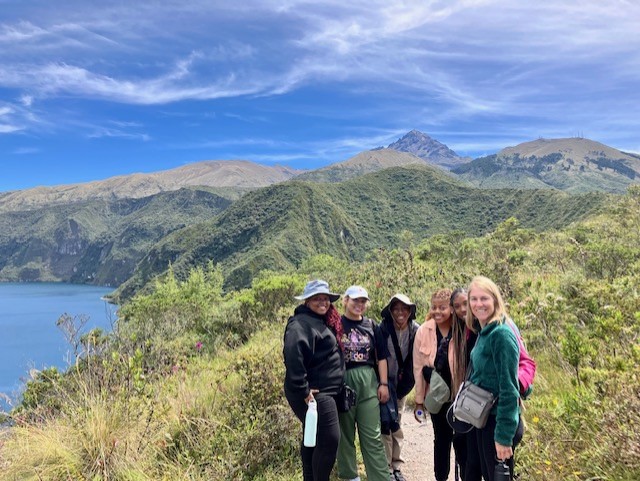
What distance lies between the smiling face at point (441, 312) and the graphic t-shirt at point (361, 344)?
0.46 metres

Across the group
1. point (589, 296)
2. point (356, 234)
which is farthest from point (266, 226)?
point (589, 296)

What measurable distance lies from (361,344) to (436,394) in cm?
64

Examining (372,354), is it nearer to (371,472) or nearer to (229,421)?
(371,472)

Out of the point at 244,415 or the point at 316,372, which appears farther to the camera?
the point at 244,415

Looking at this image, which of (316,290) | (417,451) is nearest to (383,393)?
(316,290)

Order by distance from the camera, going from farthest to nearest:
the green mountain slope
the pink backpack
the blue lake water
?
the green mountain slope
the blue lake water
the pink backpack

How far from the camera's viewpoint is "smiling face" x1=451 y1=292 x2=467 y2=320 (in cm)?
313

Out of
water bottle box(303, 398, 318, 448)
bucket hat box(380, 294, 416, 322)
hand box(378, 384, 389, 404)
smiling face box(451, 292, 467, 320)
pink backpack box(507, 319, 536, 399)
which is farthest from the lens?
bucket hat box(380, 294, 416, 322)

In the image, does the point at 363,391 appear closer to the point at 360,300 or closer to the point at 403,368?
the point at 403,368

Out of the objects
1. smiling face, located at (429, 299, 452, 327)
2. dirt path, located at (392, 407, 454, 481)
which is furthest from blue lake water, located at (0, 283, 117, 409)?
dirt path, located at (392, 407, 454, 481)

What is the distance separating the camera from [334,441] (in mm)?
3064

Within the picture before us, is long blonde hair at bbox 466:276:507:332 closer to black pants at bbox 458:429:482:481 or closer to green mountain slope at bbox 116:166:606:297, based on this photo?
black pants at bbox 458:429:482:481

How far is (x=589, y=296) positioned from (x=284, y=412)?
13.0 ft

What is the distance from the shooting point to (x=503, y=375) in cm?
232
